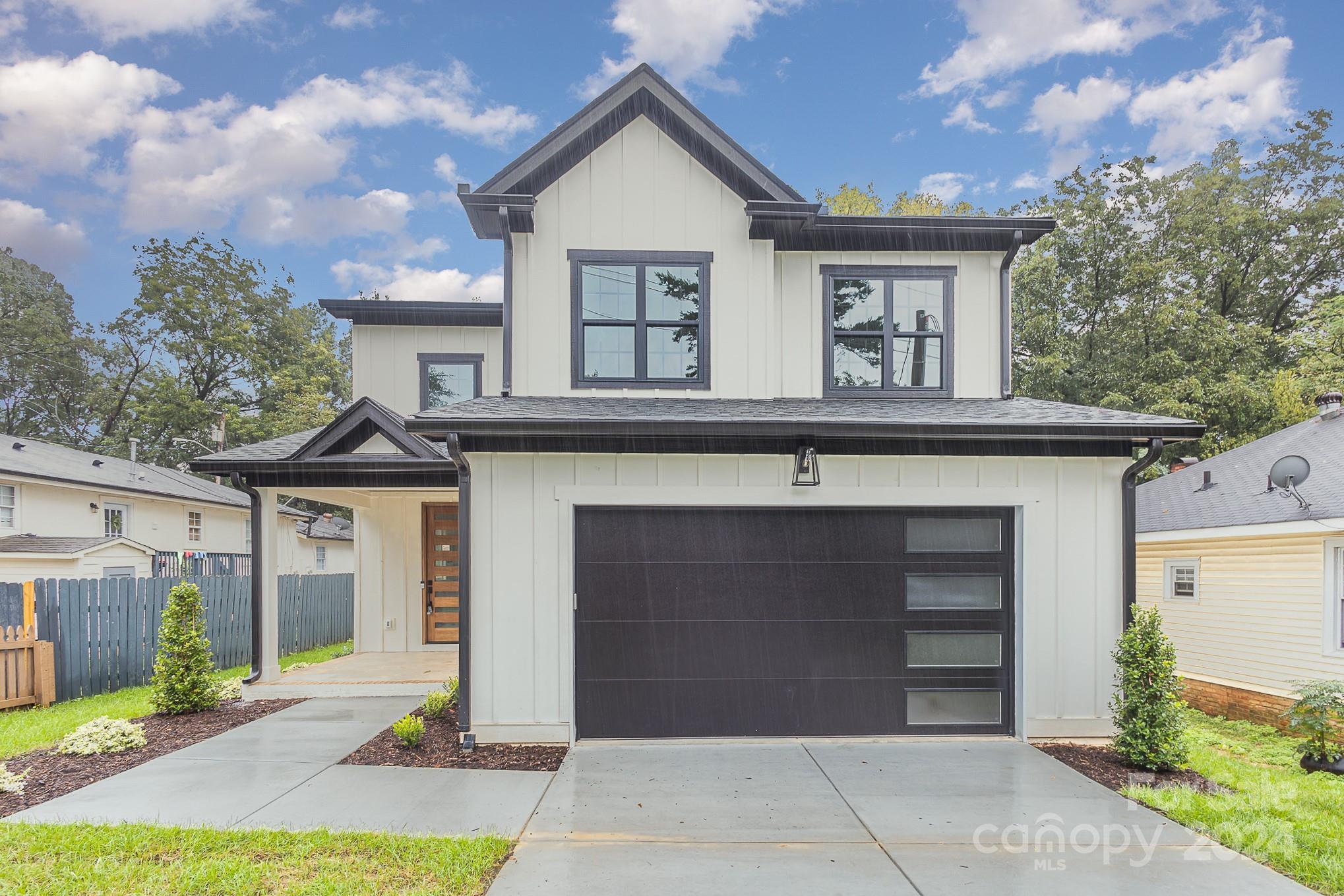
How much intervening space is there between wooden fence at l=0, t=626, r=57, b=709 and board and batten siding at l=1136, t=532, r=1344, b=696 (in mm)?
15596

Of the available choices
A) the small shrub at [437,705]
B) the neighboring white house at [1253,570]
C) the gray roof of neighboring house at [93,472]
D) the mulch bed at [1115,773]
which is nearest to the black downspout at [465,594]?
the small shrub at [437,705]

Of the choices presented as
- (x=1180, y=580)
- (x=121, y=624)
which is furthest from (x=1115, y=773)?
(x=121, y=624)

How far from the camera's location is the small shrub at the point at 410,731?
5891 mm

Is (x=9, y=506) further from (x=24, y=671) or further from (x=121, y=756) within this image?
(x=121, y=756)

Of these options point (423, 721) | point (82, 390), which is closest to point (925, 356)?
point (423, 721)

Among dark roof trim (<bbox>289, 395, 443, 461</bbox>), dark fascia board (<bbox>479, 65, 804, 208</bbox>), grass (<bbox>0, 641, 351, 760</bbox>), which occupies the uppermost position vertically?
dark fascia board (<bbox>479, 65, 804, 208</bbox>)

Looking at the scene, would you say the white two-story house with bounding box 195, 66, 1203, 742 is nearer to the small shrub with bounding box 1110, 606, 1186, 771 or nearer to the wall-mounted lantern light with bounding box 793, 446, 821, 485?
the wall-mounted lantern light with bounding box 793, 446, 821, 485

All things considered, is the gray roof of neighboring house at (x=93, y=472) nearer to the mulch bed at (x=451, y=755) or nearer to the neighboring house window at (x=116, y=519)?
the neighboring house window at (x=116, y=519)

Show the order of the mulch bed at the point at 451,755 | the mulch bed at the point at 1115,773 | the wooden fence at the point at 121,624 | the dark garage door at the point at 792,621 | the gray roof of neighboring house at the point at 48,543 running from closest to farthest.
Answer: the mulch bed at the point at 1115,773 → the mulch bed at the point at 451,755 → the dark garage door at the point at 792,621 → the wooden fence at the point at 121,624 → the gray roof of neighboring house at the point at 48,543

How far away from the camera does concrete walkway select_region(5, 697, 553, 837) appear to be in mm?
4426

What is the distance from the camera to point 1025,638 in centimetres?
624

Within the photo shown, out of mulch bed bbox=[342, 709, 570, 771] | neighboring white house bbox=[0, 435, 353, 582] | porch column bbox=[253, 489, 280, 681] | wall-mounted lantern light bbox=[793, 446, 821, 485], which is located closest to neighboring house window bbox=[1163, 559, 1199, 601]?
wall-mounted lantern light bbox=[793, 446, 821, 485]

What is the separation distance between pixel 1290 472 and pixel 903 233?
266 inches

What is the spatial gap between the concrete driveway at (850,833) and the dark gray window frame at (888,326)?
368cm
